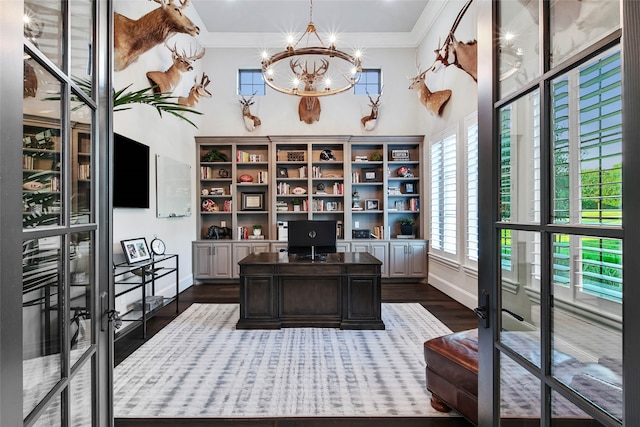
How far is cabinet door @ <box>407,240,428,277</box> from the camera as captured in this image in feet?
19.6

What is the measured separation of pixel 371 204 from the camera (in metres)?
6.36

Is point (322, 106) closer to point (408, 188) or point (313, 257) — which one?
point (408, 188)

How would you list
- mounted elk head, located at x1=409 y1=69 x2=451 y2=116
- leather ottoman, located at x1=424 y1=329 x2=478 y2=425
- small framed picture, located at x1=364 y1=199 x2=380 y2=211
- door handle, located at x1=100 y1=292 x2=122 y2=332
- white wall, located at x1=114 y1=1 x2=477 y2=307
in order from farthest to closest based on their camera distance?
small framed picture, located at x1=364 y1=199 x2=380 y2=211, mounted elk head, located at x1=409 y1=69 x2=451 y2=116, white wall, located at x1=114 y1=1 x2=477 y2=307, leather ottoman, located at x1=424 y1=329 x2=478 y2=425, door handle, located at x1=100 y1=292 x2=122 y2=332

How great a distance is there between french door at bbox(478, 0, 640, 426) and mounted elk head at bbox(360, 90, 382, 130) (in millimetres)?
4996

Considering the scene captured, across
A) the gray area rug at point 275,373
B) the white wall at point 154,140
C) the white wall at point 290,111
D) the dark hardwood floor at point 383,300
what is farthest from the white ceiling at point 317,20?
the gray area rug at point 275,373

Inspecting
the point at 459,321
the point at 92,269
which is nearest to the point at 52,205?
the point at 92,269

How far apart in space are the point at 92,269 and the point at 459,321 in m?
3.84

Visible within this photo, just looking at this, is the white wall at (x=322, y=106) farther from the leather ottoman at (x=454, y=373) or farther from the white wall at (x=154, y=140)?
the leather ottoman at (x=454, y=373)

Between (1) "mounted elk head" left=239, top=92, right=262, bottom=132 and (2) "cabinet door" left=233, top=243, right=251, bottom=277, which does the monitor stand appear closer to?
(2) "cabinet door" left=233, top=243, right=251, bottom=277

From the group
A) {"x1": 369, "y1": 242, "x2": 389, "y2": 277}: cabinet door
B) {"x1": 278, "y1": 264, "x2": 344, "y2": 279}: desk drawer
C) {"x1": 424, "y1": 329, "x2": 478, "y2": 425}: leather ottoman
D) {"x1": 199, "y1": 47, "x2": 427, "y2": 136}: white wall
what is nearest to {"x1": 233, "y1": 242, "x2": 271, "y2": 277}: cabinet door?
{"x1": 369, "y1": 242, "x2": 389, "y2": 277}: cabinet door

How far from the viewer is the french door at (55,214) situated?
0.65 metres

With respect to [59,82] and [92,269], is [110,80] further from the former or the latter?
[92,269]

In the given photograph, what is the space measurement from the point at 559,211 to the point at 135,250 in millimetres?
3874

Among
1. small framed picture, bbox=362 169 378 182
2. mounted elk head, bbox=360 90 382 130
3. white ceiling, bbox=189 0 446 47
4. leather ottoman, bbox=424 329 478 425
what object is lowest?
leather ottoman, bbox=424 329 478 425
